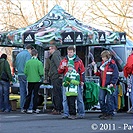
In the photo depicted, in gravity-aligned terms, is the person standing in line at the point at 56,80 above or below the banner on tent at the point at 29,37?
below

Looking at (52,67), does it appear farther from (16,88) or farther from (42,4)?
(42,4)

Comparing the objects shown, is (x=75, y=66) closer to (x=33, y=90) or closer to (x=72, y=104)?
(x=72, y=104)

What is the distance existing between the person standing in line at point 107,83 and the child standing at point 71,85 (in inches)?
25.3

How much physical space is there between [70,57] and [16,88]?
537cm

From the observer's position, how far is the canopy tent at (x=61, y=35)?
53.1ft

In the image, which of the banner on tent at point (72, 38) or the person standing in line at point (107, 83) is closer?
the person standing in line at point (107, 83)

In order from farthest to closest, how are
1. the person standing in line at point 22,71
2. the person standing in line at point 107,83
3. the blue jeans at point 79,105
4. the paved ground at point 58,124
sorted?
the person standing in line at point 22,71 < the blue jeans at point 79,105 < the person standing in line at point 107,83 < the paved ground at point 58,124

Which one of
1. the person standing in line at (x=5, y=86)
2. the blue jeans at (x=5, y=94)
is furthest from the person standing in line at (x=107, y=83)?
the blue jeans at (x=5, y=94)

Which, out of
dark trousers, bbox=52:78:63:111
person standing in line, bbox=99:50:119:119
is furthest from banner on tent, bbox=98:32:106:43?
person standing in line, bbox=99:50:119:119

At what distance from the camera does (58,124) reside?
12203 mm

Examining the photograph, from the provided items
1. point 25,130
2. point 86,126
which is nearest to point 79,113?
point 86,126

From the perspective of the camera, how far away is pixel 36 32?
16.5 metres

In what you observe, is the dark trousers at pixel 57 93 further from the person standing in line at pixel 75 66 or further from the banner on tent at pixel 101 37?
the banner on tent at pixel 101 37

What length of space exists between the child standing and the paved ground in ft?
1.24
